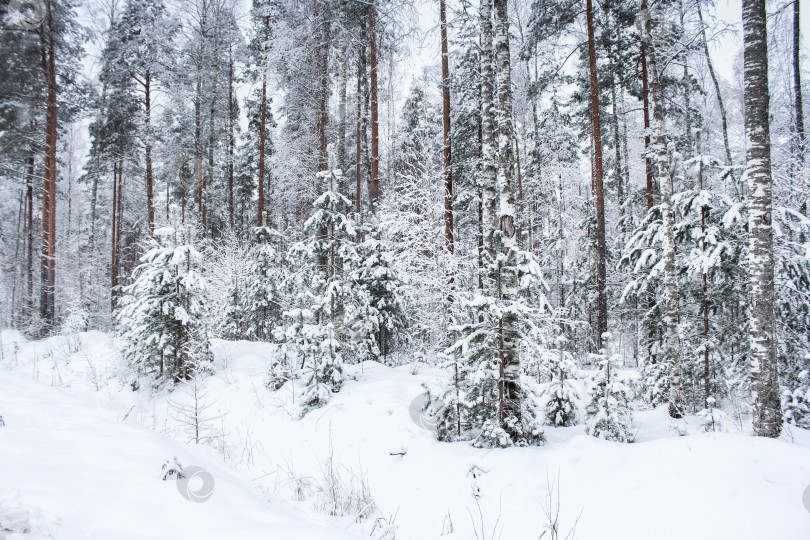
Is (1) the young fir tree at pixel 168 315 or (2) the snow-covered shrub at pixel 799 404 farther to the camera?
(1) the young fir tree at pixel 168 315

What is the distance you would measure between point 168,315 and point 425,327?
20.9 ft

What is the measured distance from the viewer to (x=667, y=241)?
23.2 ft

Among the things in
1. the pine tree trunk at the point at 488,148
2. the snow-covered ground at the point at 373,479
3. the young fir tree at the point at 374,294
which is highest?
the pine tree trunk at the point at 488,148

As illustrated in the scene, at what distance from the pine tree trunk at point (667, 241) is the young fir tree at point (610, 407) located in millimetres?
1837

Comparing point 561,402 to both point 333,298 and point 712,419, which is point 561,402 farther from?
point 333,298

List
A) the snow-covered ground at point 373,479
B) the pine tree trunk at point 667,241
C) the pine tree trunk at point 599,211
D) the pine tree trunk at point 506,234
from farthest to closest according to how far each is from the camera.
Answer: the pine tree trunk at point 599,211, the pine tree trunk at point 667,241, the pine tree trunk at point 506,234, the snow-covered ground at point 373,479

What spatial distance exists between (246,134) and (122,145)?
8.69m

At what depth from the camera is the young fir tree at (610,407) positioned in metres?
5.38

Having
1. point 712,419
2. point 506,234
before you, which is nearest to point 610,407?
point 712,419

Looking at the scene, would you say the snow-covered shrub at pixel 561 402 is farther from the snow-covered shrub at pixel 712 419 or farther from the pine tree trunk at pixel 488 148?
the pine tree trunk at pixel 488 148

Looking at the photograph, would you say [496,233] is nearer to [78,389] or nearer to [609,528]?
[609,528]

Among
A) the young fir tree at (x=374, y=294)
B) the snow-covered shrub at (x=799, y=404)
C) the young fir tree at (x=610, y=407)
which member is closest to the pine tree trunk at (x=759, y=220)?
the young fir tree at (x=610, y=407)

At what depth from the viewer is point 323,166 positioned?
13.4 m

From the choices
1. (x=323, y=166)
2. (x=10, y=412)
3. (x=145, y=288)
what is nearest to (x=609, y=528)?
(x=10, y=412)
